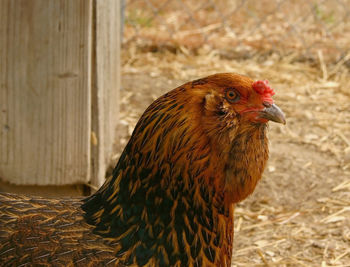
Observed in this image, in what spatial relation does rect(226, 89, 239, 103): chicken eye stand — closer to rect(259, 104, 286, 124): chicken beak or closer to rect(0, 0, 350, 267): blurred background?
rect(259, 104, 286, 124): chicken beak

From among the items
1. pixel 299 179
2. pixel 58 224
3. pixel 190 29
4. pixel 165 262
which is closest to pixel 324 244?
pixel 299 179

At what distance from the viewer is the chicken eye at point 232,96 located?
2.14 metres

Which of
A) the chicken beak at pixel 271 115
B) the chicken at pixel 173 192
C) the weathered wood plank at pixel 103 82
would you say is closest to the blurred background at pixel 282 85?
the weathered wood plank at pixel 103 82

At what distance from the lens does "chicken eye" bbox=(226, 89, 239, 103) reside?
7.01 feet

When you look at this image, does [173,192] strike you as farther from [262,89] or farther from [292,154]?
[292,154]

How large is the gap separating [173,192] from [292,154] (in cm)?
251

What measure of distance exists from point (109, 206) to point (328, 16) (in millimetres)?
5972

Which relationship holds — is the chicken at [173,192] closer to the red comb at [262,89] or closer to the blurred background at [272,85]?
the red comb at [262,89]

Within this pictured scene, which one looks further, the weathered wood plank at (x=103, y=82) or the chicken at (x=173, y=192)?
the weathered wood plank at (x=103, y=82)

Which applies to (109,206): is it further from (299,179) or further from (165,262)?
(299,179)

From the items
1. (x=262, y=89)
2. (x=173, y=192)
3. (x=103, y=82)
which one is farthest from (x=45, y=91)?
(x=262, y=89)

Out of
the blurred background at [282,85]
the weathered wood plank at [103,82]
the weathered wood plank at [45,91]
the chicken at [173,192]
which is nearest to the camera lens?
the chicken at [173,192]

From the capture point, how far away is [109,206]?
230 cm

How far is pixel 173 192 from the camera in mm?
2178
